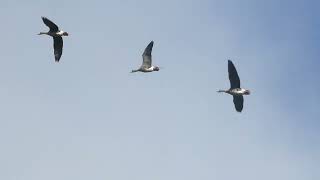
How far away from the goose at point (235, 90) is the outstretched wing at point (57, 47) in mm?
23286

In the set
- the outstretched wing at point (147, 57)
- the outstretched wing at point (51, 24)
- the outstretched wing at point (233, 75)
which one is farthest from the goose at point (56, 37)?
the outstretched wing at point (233, 75)

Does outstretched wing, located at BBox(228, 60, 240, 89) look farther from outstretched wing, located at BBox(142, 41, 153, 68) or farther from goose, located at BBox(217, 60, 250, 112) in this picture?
outstretched wing, located at BBox(142, 41, 153, 68)

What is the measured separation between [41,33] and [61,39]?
4.45 metres

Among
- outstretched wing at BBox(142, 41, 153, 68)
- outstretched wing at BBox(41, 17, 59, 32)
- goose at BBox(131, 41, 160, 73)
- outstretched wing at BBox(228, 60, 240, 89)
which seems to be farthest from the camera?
goose at BBox(131, 41, 160, 73)

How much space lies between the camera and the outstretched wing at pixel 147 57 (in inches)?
4764

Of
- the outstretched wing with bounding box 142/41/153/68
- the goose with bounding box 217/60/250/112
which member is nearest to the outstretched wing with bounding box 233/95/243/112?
the goose with bounding box 217/60/250/112

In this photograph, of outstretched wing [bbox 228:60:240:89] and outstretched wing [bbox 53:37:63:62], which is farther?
outstretched wing [bbox 228:60:240:89]

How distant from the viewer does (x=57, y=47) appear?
111125 millimetres

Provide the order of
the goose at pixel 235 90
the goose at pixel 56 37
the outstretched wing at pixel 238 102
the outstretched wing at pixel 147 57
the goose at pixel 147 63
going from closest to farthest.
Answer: the goose at pixel 56 37 → the goose at pixel 235 90 → the outstretched wing at pixel 238 102 → the outstretched wing at pixel 147 57 → the goose at pixel 147 63

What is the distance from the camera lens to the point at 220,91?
12125 cm

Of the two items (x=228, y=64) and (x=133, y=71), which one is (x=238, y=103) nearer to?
(x=228, y=64)

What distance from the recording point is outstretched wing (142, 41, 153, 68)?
121000 mm

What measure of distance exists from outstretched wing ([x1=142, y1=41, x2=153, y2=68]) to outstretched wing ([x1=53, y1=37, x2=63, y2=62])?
1417cm

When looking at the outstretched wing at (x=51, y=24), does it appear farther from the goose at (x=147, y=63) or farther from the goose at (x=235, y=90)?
the goose at (x=235, y=90)
